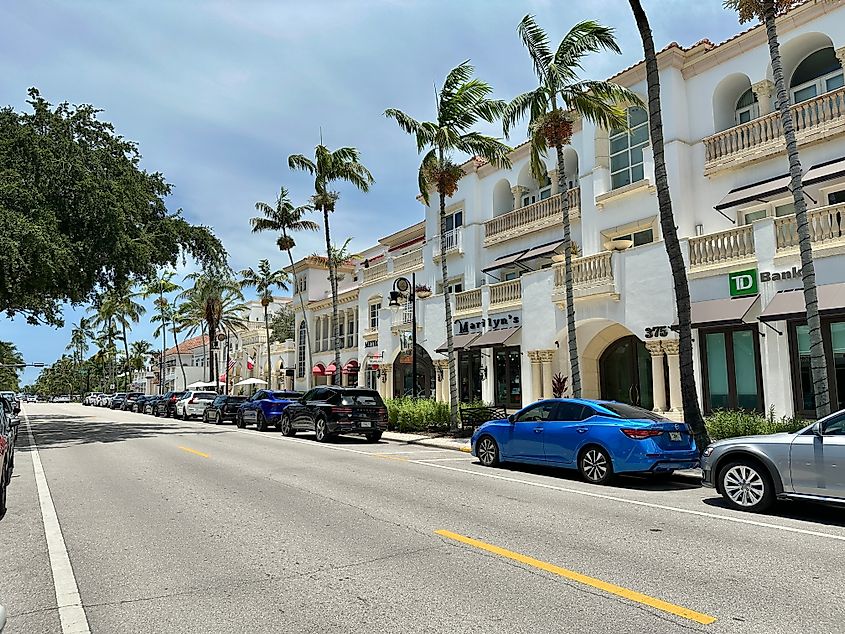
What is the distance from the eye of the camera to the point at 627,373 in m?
22.8

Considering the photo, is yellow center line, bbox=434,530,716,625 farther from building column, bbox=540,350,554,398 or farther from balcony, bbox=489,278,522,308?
balcony, bbox=489,278,522,308

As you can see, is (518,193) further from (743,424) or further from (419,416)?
(743,424)

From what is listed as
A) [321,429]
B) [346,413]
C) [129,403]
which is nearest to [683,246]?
[346,413]

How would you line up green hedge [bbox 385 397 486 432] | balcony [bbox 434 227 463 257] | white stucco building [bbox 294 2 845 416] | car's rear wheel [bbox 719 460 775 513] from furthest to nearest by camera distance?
1. balcony [bbox 434 227 463 257]
2. green hedge [bbox 385 397 486 432]
3. white stucco building [bbox 294 2 845 416]
4. car's rear wheel [bbox 719 460 775 513]

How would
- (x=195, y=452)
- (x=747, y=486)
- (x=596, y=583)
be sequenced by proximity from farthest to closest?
1. (x=195, y=452)
2. (x=747, y=486)
3. (x=596, y=583)

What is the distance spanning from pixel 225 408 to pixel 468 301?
1352cm

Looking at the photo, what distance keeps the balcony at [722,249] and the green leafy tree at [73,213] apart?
18.3m

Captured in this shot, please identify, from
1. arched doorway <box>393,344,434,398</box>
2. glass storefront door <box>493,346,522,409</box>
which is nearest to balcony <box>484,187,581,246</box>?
glass storefront door <box>493,346,522,409</box>

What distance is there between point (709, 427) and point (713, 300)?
392 centimetres

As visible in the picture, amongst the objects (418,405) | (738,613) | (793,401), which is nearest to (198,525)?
(738,613)

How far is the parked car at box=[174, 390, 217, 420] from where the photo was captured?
3688 cm

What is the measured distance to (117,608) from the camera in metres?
5.21

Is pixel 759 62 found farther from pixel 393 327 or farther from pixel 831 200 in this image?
pixel 393 327

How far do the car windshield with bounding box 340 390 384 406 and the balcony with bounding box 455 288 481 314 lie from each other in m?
7.49
